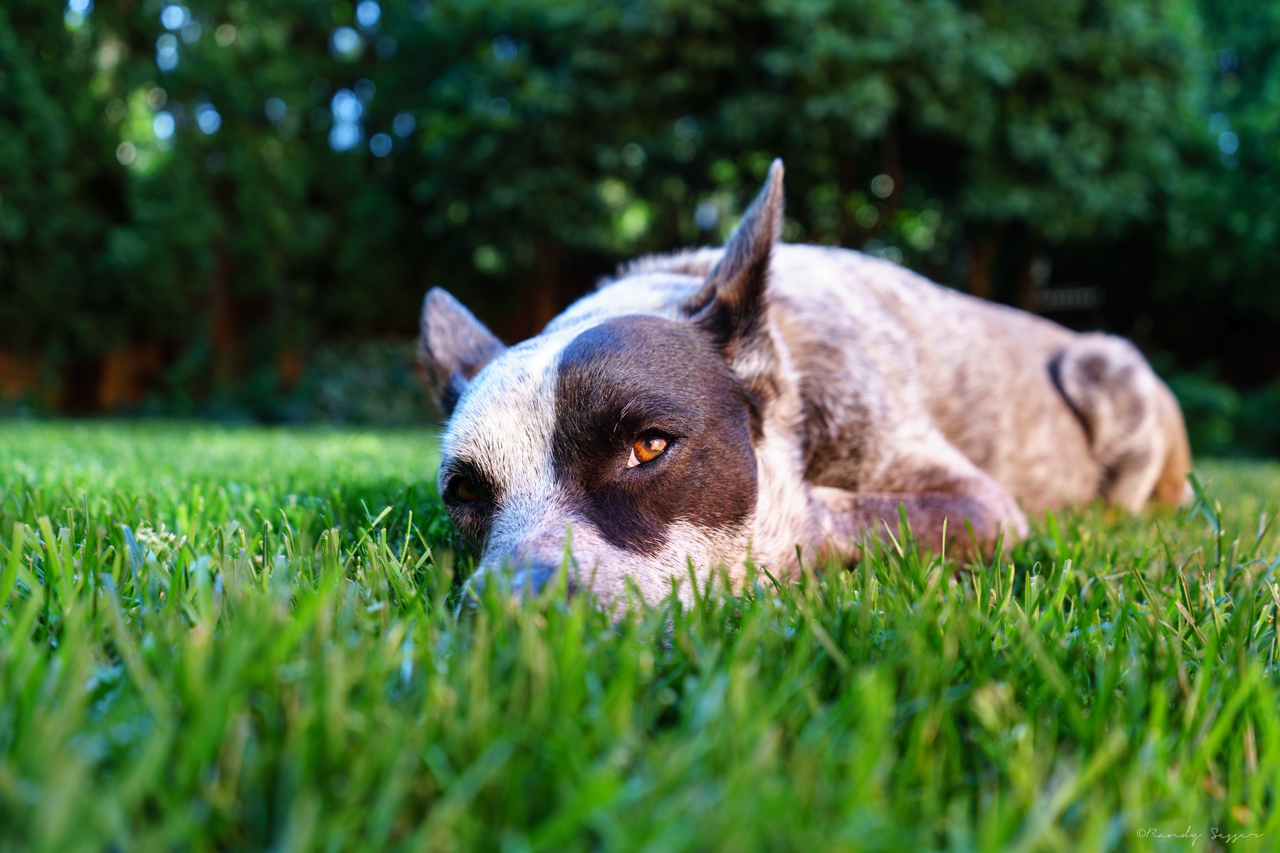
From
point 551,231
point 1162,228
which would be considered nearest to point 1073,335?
point 551,231

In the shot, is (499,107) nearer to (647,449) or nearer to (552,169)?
(552,169)

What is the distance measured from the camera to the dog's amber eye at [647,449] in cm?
218

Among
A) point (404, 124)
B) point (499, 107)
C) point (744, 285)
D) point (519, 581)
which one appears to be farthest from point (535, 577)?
point (404, 124)

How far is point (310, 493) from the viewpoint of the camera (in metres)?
3.19

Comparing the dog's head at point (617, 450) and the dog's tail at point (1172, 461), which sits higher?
the dog's head at point (617, 450)

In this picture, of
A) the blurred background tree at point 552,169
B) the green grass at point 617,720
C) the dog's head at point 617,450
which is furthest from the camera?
the blurred background tree at point 552,169

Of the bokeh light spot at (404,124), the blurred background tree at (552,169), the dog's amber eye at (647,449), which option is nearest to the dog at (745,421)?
the dog's amber eye at (647,449)

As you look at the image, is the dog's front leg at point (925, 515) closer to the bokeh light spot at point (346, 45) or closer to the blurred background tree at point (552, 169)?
the blurred background tree at point (552, 169)

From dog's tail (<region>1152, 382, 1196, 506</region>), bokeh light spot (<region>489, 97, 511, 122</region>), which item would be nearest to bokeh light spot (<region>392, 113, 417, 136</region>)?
bokeh light spot (<region>489, 97, 511, 122</region>)

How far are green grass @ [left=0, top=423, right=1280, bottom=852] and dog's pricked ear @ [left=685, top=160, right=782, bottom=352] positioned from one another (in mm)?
1095

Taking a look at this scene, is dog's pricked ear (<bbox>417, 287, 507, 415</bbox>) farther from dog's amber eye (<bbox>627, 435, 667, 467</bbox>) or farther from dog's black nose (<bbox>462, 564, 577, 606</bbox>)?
dog's black nose (<bbox>462, 564, 577, 606</bbox>)

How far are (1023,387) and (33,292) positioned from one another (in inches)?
522

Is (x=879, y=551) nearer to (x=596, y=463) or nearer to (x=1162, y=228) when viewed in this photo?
(x=596, y=463)

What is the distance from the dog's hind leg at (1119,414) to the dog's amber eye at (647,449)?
308 cm
